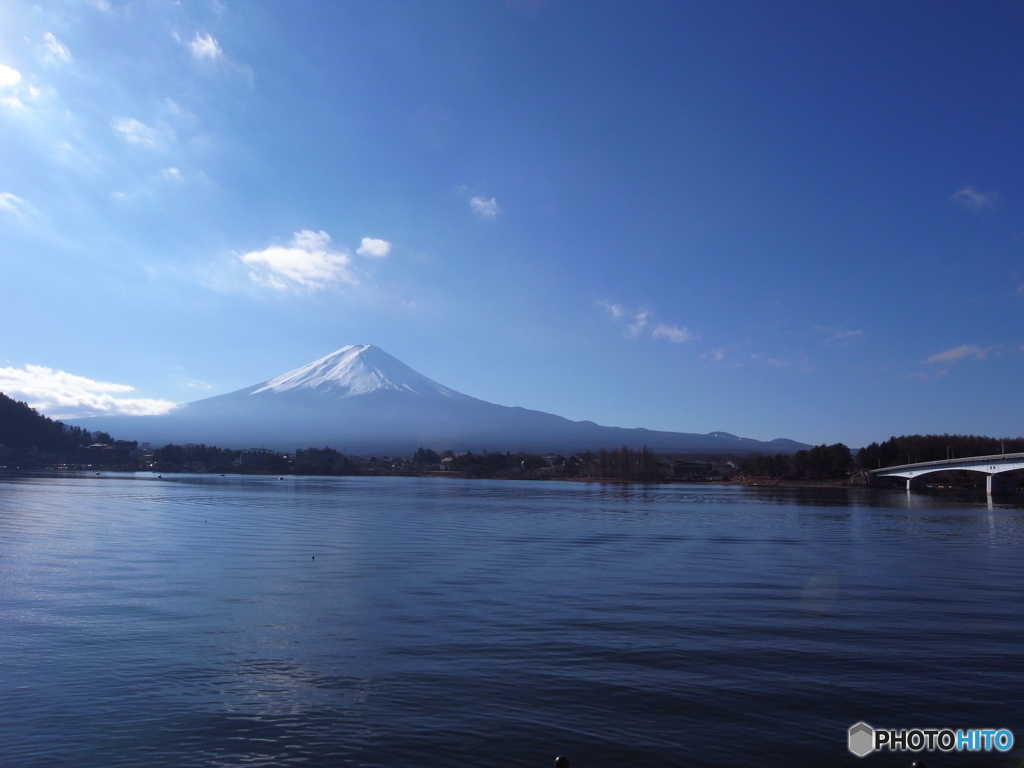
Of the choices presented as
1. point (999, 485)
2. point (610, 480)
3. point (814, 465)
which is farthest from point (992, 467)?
point (610, 480)

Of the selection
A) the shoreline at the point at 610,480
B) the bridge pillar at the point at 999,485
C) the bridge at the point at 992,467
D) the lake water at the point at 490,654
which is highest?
the bridge at the point at 992,467

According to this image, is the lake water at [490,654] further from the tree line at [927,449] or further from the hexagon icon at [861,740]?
the tree line at [927,449]

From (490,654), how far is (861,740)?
4.44m

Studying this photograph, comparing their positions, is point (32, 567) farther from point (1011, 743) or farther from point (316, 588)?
point (1011, 743)

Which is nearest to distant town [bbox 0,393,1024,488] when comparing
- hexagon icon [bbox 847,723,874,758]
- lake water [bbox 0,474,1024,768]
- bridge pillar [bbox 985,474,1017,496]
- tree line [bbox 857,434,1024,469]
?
tree line [bbox 857,434,1024,469]

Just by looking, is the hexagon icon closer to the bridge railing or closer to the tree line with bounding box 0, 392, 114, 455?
the bridge railing

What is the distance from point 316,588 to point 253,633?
12.8 ft

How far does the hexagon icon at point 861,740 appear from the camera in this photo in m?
6.34

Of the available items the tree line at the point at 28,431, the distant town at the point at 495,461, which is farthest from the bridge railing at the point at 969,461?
the tree line at the point at 28,431

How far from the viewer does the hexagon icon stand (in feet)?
20.8

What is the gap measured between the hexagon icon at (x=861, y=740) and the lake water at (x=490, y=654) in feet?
0.36

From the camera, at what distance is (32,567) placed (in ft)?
53.0

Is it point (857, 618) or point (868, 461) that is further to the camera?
point (868, 461)


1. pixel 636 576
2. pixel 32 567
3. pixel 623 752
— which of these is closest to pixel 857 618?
pixel 636 576
